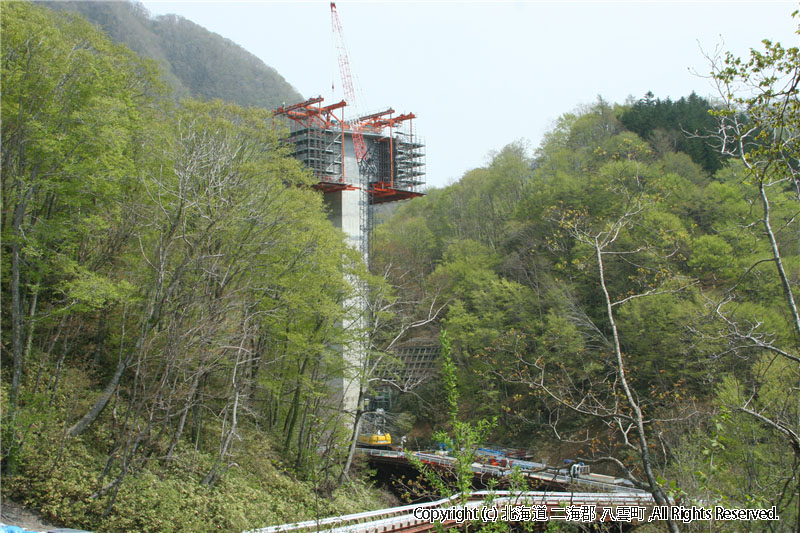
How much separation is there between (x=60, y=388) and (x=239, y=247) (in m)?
6.72

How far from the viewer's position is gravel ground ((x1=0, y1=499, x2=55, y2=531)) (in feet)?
41.5

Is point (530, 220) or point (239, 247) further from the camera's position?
point (530, 220)

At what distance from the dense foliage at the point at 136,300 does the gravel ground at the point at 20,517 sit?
0.95ft

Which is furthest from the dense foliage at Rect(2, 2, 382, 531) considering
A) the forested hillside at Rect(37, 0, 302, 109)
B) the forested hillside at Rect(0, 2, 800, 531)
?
the forested hillside at Rect(37, 0, 302, 109)

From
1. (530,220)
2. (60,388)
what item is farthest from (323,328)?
(530,220)

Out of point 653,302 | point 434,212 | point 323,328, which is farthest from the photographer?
point 434,212

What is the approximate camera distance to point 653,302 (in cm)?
3055

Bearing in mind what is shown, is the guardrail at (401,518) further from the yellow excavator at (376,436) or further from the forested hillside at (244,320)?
the yellow excavator at (376,436)

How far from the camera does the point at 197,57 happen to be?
113812mm

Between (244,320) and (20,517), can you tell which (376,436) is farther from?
(20,517)

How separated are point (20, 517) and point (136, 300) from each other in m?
5.65

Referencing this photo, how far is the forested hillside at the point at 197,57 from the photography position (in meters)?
100

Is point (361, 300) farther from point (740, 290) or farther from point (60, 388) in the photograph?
point (740, 290)

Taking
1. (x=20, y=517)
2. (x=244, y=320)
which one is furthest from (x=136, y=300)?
(x=20, y=517)
